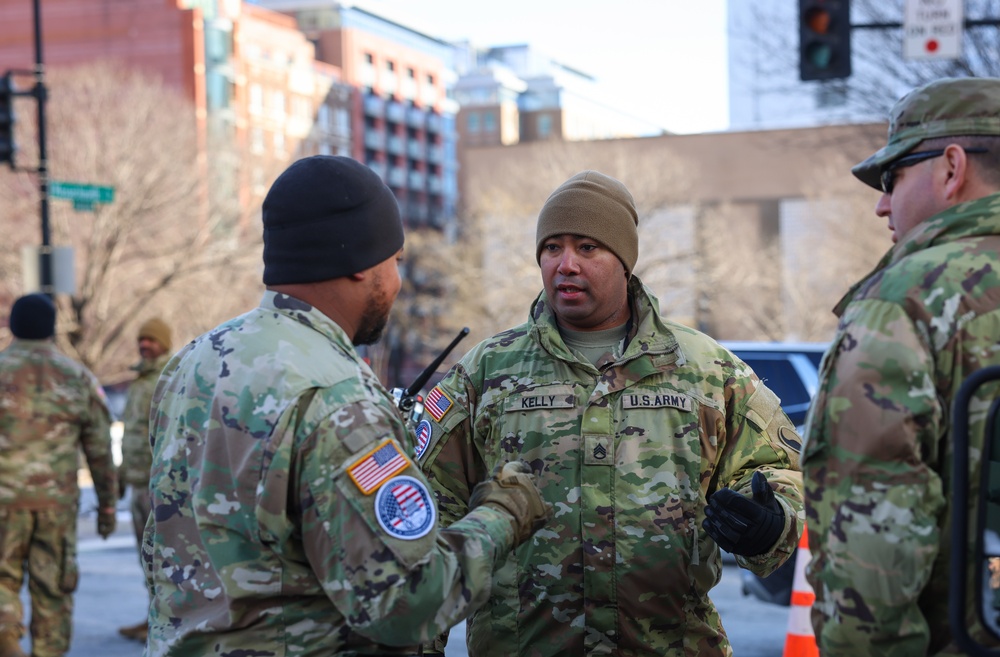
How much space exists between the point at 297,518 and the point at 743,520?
122 cm

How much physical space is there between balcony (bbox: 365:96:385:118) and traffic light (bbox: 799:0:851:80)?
286 feet

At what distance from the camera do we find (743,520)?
319 centimetres

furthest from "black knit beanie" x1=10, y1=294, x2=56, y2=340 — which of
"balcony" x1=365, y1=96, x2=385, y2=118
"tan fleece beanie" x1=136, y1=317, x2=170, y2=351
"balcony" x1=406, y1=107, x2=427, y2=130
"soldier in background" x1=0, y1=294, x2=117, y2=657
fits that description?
"balcony" x1=406, y1=107, x2=427, y2=130

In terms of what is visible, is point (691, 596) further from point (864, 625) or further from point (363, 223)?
point (363, 223)

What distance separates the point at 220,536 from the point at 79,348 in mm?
27854

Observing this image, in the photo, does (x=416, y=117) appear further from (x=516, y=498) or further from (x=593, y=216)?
(x=516, y=498)

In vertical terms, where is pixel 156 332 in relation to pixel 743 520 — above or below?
above

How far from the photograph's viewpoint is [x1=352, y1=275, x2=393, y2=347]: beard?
2.89 metres

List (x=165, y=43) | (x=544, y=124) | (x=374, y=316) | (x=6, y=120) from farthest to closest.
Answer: (x=544, y=124) < (x=165, y=43) < (x=6, y=120) < (x=374, y=316)

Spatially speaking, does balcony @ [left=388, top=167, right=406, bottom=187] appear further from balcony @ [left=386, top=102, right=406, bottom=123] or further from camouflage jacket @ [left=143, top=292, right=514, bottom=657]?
camouflage jacket @ [left=143, top=292, right=514, bottom=657]

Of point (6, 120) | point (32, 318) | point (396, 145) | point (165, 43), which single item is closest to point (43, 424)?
point (32, 318)

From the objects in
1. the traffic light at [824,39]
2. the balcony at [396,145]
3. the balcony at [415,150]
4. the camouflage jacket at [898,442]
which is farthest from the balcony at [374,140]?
the camouflage jacket at [898,442]

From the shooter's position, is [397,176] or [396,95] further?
[397,176]

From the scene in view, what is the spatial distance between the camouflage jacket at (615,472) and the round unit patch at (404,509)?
3.53 feet
